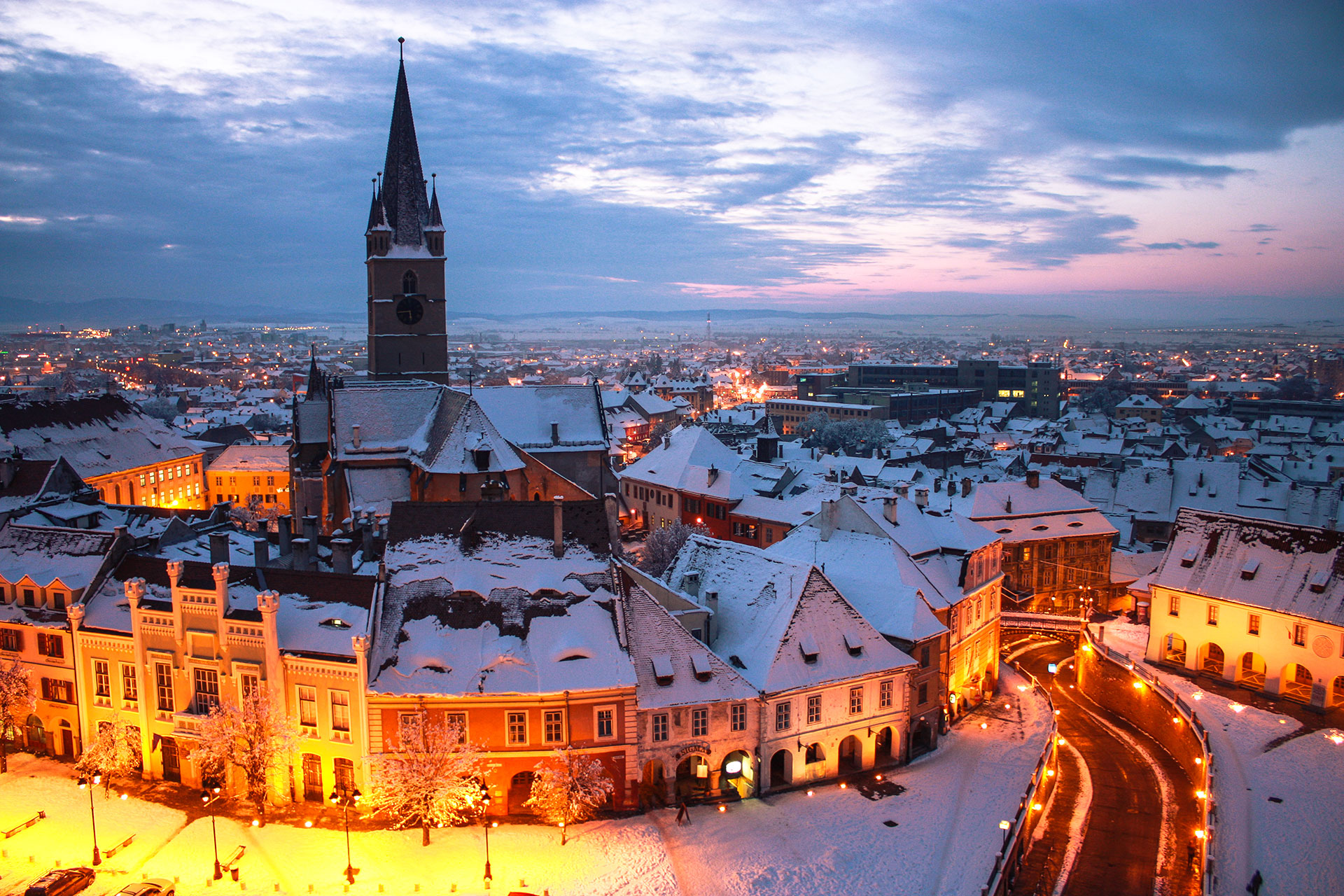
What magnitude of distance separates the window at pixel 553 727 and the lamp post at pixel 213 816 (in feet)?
40.7

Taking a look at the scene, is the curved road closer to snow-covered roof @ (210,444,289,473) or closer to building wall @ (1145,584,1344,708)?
building wall @ (1145,584,1344,708)

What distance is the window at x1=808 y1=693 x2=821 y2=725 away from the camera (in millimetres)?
41688

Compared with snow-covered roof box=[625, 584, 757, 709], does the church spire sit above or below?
above

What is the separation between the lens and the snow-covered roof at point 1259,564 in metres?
48.8

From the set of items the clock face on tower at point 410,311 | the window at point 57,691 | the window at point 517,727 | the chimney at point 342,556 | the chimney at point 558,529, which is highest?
the clock face on tower at point 410,311

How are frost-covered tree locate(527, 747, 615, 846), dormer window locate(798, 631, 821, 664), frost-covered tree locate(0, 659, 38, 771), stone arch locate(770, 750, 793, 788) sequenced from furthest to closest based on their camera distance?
frost-covered tree locate(0, 659, 38, 771) < dormer window locate(798, 631, 821, 664) < stone arch locate(770, 750, 793, 788) < frost-covered tree locate(527, 747, 615, 846)

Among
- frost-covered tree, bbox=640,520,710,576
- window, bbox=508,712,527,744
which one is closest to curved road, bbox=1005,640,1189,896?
window, bbox=508,712,527,744

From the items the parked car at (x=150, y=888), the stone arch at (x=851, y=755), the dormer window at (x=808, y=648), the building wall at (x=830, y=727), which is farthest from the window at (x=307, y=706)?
the stone arch at (x=851, y=755)

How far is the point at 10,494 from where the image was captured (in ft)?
199

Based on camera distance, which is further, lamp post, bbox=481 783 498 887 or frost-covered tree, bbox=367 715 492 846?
frost-covered tree, bbox=367 715 492 846

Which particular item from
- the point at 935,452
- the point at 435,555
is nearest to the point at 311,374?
the point at 435,555

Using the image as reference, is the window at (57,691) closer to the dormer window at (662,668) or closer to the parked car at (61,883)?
the parked car at (61,883)

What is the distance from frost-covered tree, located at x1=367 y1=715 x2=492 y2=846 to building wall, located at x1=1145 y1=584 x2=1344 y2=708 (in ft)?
134

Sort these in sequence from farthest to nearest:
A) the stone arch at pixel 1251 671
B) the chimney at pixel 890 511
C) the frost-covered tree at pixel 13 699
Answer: the chimney at pixel 890 511, the stone arch at pixel 1251 671, the frost-covered tree at pixel 13 699
